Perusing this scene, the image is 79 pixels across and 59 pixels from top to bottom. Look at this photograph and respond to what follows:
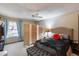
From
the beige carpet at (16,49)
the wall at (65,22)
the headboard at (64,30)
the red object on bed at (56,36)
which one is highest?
the wall at (65,22)

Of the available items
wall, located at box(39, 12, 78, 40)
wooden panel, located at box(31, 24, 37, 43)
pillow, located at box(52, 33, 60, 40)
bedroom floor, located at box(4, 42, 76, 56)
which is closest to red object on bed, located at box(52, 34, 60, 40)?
pillow, located at box(52, 33, 60, 40)

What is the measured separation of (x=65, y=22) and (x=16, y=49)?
2.30ft

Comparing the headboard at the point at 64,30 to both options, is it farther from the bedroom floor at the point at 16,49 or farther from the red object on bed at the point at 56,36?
the bedroom floor at the point at 16,49

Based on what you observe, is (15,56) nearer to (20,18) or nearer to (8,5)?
(20,18)

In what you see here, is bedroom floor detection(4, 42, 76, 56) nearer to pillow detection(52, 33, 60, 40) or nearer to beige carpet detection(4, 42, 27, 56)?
beige carpet detection(4, 42, 27, 56)

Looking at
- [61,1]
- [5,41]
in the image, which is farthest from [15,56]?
[61,1]

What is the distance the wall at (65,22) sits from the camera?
4.61 ft

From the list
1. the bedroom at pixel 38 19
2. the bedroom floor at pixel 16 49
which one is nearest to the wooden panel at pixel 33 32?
the bedroom at pixel 38 19

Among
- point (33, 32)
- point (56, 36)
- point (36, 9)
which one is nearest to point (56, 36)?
point (56, 36)

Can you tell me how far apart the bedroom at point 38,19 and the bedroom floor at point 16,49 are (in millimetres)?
13

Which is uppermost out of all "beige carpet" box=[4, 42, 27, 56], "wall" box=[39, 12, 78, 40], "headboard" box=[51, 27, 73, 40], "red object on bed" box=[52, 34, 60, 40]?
"wall" box=[39, 12, 78, 40]

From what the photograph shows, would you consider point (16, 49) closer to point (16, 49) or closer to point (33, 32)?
point (16, 49)

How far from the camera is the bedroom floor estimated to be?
1418 mm

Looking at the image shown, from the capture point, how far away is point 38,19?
4.90 ft
